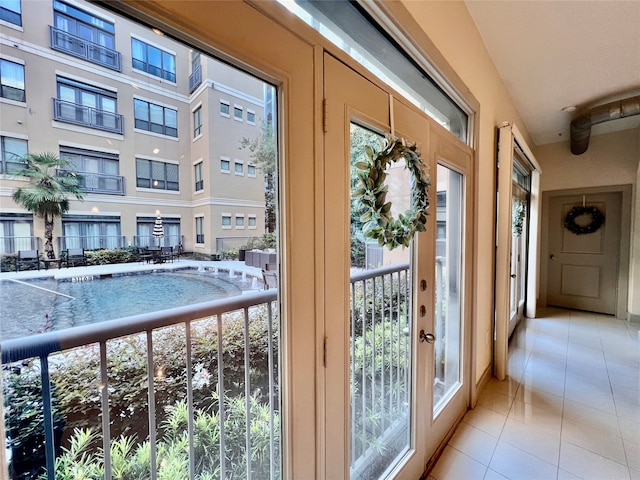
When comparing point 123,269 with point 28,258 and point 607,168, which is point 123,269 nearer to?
point 28,258

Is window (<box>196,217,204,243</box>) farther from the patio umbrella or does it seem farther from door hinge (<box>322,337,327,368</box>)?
door hinge (<box>322,337,327,368</box>)

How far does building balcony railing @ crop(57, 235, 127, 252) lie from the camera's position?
0.52 metres

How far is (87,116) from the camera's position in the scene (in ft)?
1.80

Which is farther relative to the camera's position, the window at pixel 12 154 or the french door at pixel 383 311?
the french door at pixel 383 311

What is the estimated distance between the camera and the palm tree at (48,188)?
1.58 feet

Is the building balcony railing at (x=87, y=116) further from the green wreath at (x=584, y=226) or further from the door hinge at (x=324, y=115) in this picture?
the green wreath at (x=584, y=226)

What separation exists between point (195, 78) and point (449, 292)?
1.91m

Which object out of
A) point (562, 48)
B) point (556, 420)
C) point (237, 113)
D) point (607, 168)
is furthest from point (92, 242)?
point (607, 168)

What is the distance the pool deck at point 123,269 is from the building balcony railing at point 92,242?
4 cm

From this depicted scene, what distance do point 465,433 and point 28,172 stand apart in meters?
2.42

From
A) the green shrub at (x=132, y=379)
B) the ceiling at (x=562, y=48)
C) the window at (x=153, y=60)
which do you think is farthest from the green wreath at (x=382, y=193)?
the ceiling at (x=562, y=48)

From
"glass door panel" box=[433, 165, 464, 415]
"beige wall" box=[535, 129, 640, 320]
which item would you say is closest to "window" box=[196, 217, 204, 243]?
"glass door panel" box=[433, 165, 464, 415]

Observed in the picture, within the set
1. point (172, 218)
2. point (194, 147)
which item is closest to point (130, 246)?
point (172, 218)

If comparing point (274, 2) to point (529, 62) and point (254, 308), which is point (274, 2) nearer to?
point (254, 308)
